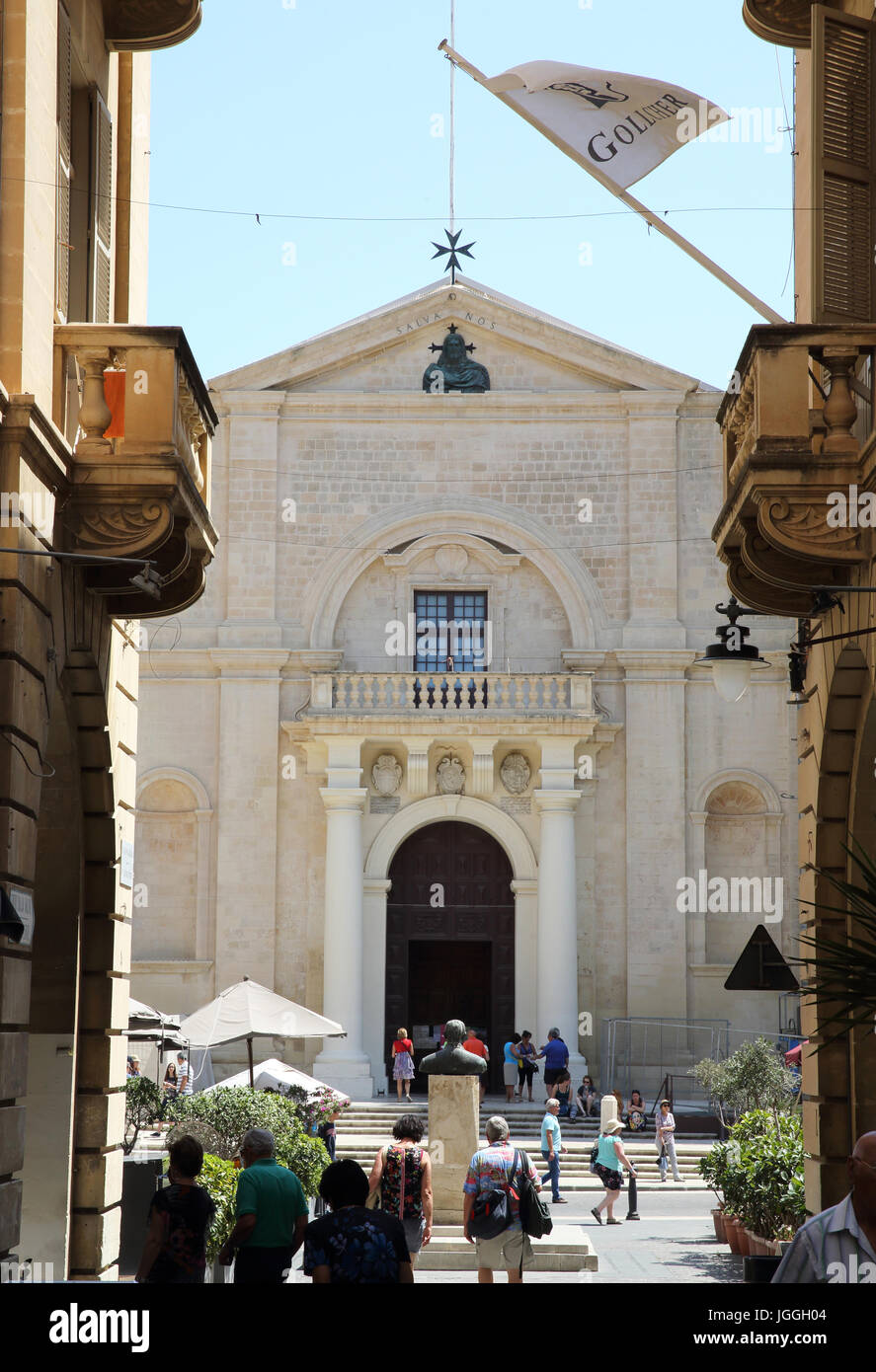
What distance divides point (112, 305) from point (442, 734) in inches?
691

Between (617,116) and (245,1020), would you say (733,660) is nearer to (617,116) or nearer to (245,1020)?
(617,116)

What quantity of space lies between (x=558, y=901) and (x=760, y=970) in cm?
1654

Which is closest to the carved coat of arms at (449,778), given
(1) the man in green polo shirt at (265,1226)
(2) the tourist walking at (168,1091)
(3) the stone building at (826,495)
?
(2) the tourist walking at (168,1091)

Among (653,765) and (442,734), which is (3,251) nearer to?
(442,734)

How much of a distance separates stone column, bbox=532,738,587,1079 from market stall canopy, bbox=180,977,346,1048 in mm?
7756

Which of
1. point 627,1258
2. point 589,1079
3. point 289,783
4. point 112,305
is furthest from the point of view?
Answer: point 289,783

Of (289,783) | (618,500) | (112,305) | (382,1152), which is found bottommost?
(382,1152)

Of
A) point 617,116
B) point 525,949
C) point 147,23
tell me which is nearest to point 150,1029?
point 525,949

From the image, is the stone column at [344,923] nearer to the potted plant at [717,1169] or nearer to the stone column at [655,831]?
the stone column at [655,831]

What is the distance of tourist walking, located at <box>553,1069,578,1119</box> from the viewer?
27.7m

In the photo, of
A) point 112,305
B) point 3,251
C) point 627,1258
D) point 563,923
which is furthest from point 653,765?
point 3,251

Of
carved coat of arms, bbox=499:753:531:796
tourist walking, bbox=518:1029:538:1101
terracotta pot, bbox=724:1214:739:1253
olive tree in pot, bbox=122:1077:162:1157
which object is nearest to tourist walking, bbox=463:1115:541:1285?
terracotta pot, bbox=724:1214:739:1253
